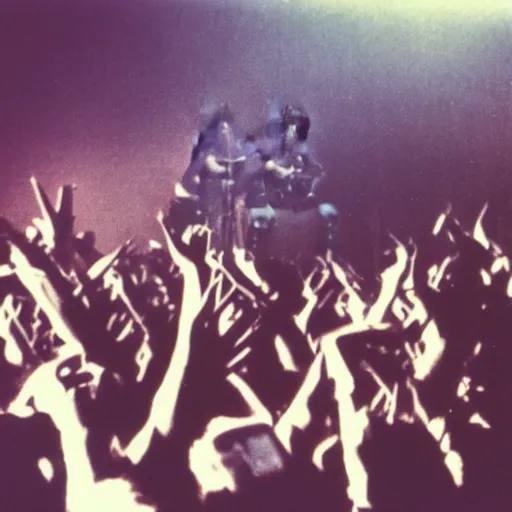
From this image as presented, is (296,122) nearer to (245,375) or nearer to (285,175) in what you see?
(285,175)

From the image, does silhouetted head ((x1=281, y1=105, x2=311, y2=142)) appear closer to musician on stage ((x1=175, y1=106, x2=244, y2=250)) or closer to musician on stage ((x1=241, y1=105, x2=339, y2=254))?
musician on stage ((x1=241, y1=105, x2=339, y2=254))

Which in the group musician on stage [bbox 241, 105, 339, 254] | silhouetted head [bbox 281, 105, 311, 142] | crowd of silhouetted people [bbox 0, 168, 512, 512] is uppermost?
silhouetted head [bbox 281, 105, 311, 142]

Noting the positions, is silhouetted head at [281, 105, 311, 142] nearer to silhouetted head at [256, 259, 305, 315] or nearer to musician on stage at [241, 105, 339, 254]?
musician on stage at [241, 105, 339, 254]

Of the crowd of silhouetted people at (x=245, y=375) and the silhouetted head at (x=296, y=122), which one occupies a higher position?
the silhouetted head at (x=296, y=122)

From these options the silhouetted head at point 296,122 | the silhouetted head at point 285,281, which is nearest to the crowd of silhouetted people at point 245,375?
the silhouetted head at point 285,281

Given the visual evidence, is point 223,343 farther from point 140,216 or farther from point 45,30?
point 45,30

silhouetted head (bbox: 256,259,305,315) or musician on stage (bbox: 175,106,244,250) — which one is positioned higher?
musician on stage (bbox: 175,106,244,250)

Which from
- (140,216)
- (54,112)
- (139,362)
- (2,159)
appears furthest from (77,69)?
(139,362)

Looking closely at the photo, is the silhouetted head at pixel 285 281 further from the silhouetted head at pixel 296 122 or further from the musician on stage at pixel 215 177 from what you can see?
the silhouetted head at pixel 296 122

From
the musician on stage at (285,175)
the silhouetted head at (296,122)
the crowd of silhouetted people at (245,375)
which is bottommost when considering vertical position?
the crowd of silhouetted people at (245,375)

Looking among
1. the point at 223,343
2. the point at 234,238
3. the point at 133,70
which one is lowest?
the point at 223,343

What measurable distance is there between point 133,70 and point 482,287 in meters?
1.01

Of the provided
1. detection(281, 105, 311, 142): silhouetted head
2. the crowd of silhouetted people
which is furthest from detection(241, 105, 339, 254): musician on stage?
the crowd of silhouetted people

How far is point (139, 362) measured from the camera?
1259 mm
